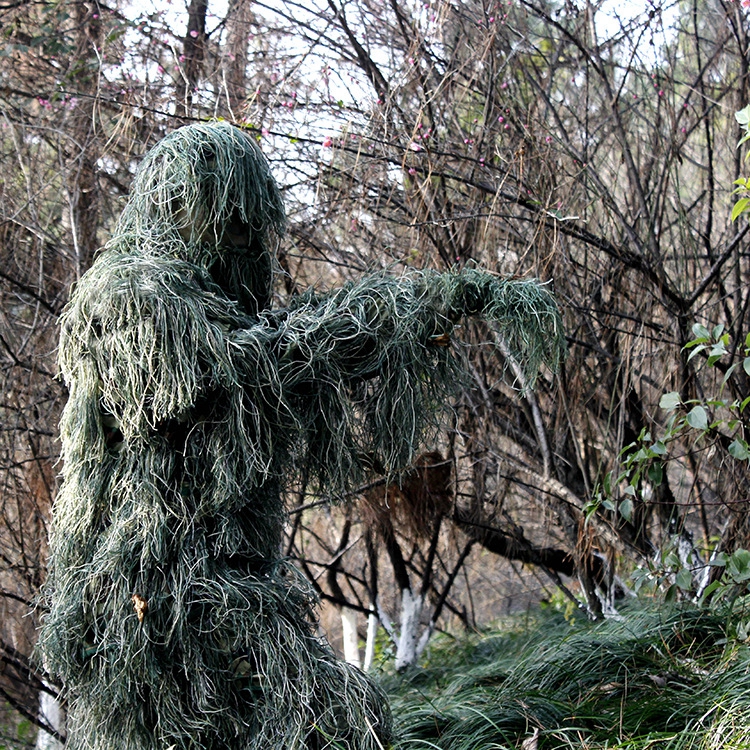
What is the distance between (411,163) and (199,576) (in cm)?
227

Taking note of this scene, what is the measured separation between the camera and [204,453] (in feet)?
8.11

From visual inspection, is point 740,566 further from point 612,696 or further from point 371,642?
point 371,642

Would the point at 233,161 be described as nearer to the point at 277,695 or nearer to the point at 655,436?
the point at 277,695

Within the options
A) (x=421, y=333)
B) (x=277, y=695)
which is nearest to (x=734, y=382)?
(x=421, y=333)

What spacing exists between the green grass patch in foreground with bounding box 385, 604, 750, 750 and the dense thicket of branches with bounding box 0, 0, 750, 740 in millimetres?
566

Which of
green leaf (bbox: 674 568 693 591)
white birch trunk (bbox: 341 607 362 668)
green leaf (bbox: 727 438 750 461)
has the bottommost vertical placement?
green leaf (bbox: 674 568 693 591)

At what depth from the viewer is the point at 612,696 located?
3.05 m

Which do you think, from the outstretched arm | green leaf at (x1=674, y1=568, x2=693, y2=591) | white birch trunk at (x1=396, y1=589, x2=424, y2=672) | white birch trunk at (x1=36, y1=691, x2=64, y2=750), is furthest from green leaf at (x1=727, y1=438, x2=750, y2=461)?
white birch trunk at (x1=36, y1=691, x2=64, y2=750)

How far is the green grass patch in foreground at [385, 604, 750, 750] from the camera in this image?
2.61 meters

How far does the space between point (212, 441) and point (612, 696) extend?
1625 millimetres

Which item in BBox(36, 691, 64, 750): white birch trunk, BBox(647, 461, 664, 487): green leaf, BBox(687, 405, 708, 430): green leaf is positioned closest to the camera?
BBox(687, 405, 708, 430): green leaf

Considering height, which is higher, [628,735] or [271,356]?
[271,356]

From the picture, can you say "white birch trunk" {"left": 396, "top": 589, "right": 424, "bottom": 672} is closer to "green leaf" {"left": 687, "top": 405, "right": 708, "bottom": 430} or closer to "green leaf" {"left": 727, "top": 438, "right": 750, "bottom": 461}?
"green leaf" {"left": 727, "top": 438, "right": 750, "bottom": 461}

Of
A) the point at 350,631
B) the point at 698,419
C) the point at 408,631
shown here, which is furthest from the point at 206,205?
the point at 350,631
